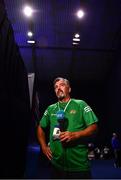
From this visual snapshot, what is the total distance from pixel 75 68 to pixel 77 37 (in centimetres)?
273

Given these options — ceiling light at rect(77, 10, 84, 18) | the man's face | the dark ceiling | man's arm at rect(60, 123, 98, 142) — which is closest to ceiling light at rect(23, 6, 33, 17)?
the dark ceiling

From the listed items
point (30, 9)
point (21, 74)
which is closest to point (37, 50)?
point (30, 9)

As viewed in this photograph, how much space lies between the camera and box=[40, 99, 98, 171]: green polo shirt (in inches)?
69.6

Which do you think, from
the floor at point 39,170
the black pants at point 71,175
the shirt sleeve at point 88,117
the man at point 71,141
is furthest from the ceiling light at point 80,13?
the black pants at point 71,175

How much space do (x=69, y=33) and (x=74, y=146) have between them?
7.34m

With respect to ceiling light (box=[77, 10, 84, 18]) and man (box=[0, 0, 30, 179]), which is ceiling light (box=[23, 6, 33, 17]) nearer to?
ceiling light (box=[77, 10, 84, 18])

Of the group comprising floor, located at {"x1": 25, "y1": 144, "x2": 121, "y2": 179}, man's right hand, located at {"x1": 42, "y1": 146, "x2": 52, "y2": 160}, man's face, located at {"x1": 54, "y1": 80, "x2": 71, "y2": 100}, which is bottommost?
floor, located at {"x1": 25, "y1": 144, "x2": 121, "y2": 179}

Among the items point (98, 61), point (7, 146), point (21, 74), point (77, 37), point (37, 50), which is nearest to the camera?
point (7, 146)

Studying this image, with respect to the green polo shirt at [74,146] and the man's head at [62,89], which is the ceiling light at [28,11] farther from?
the green polo shirt at [74,146]

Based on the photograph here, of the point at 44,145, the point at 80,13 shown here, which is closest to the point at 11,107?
Result: the point at 44,145

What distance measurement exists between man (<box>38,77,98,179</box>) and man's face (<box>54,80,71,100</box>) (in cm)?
9

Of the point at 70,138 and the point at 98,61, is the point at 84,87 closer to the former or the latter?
the point at 98,61

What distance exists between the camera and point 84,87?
13.6 metres

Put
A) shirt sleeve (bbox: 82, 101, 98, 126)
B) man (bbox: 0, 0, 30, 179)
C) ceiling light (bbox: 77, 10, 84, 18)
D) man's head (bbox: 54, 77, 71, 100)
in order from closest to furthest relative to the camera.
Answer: man (bbox: 0, 0, 30, 179)
shirt sleeve (bbox: 82, 101, 98, 126)
man's head (bbox: 54, 77, 71, 100)
ceiling light (bbox: 77, 10, 84, 18)
